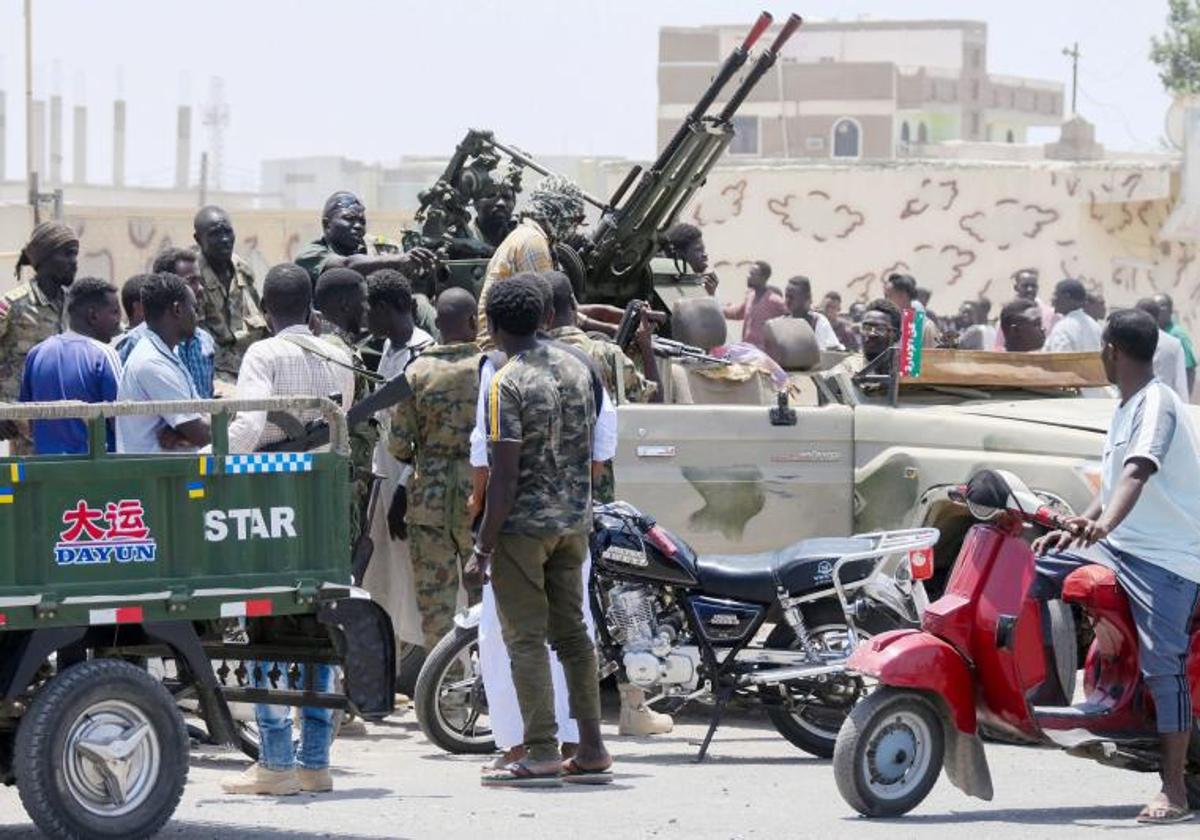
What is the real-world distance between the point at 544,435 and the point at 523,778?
122 cm

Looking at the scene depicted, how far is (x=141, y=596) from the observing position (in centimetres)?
660

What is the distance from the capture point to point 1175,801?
24.5 feet

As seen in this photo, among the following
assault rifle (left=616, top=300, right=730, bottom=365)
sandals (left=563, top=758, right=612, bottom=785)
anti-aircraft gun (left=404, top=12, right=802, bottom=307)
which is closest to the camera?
sandals (left=563, top=758, right=612, bottom=785)

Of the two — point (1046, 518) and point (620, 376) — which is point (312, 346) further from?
point (1046, 518)

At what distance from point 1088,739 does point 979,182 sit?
73.4 feet

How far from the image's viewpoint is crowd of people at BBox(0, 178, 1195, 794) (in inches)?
314

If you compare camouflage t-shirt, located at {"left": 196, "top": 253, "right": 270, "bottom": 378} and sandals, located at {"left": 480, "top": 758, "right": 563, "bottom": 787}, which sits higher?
camouflage t-shirt, located at {"left": 196, "top": 253, "right": 270, "bottom": 378}

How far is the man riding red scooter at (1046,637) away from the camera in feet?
24.4

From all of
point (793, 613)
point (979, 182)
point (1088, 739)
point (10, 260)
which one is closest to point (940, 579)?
point (793, 613)

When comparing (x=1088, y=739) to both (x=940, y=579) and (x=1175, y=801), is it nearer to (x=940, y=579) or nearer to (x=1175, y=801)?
(x=1175, y=801)

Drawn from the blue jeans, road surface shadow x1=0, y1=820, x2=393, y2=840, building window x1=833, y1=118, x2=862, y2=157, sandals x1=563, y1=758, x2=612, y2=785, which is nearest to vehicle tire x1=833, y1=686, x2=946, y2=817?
sandals x1=563, y1=758, x2=612, y2=785

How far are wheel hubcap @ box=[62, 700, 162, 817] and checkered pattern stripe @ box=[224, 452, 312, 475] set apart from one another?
74 centimetres

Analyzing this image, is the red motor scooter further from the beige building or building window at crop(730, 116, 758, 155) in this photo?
building window at crop(730, 116, 758, 155)

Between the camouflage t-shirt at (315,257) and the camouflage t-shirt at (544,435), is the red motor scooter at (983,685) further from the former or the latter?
the camouflage t-shirt at (315,257)
